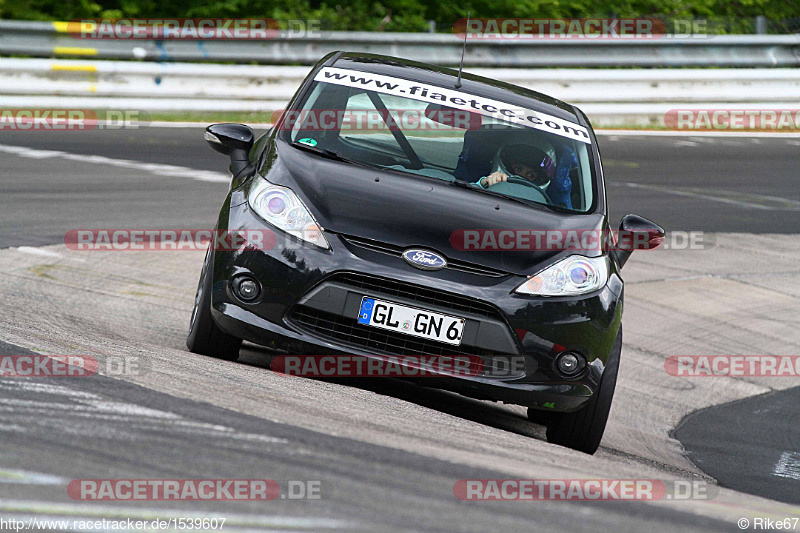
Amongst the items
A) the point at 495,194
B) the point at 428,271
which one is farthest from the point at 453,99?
the point at 428,271

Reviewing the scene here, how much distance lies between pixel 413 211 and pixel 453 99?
1297mm

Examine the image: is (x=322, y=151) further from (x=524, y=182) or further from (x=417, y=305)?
(x=417, y=305)

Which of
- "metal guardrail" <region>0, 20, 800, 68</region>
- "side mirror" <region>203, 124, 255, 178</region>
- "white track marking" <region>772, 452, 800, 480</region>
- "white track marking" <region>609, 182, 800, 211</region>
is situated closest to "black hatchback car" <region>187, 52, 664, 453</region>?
"side mirror" <region>203, 124, 255, 178</region>

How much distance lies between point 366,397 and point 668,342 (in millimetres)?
3813

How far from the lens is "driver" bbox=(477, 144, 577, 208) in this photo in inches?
236

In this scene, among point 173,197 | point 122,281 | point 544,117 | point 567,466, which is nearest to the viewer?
point 567,466

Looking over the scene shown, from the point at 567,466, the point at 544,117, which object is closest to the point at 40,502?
the point at 567,466

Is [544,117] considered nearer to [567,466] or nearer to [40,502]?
[567,466]

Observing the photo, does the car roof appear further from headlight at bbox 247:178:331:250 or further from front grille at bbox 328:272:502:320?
front grille at bbox 328:272:502:320

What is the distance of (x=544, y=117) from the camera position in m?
6.54

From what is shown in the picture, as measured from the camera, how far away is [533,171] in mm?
6105

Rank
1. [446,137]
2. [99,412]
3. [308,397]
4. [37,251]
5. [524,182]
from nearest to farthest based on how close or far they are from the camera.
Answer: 1. [99,412]
2. [308,397]
3. [524,182]
4. [446,137]
5. [37,251]

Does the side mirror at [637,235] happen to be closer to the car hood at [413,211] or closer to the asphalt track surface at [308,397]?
the car hood at [413,211]

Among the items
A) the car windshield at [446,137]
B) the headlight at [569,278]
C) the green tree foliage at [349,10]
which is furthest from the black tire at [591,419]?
the green tree foliage at [349,10]
